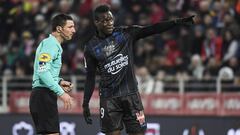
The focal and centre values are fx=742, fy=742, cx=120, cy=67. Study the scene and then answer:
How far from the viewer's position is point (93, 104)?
1722 cm

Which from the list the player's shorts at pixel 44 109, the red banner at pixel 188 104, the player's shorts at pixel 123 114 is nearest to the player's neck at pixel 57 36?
the player's shorts at pixel 44 109

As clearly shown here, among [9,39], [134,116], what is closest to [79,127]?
[134,116]

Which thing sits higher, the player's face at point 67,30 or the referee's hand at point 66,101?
the player's face at point 67,30

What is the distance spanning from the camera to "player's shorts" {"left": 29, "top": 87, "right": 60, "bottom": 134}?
943cm

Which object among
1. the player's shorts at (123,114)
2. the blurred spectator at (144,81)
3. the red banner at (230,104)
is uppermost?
the blurred spectator at (144,81)

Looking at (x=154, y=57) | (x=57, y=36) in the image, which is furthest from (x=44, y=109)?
(x=154, y=57)

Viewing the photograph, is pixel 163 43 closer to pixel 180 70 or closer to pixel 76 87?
pixel 180 70

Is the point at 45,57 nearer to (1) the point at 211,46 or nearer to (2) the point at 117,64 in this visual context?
(2) the point at 117,64

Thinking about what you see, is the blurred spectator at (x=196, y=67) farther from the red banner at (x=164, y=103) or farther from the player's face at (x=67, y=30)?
the player's face at (x=67, y=30)

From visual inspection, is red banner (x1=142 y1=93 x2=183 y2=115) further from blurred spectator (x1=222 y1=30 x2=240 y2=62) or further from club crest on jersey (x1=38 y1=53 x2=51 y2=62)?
club crest on jersey (x1=38 y1=53 x2=51 y2=62)

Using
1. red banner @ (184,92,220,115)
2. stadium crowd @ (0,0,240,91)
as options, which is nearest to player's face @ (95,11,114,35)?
red banner @ (184,92,220,115)

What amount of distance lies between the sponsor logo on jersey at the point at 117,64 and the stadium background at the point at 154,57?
4.24 m

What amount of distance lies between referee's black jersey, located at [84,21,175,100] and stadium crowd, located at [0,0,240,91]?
24.2ft

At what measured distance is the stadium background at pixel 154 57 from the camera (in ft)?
53.3
